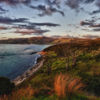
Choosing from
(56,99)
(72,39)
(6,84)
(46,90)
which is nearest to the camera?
(56,99)

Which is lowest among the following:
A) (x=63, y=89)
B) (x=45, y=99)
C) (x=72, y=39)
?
(x=45, y=99)

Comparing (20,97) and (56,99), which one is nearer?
(56,99)

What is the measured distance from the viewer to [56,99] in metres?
4.28

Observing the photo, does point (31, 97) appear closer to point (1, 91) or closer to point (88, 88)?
point (1, 91)

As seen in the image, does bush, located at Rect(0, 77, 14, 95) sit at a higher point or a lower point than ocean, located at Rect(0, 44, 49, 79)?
higher

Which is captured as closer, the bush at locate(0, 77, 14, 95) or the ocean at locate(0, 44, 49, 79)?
the bush at locate(0, 77, 14, 95)

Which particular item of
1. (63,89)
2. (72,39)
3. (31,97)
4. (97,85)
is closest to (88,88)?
(97,85)

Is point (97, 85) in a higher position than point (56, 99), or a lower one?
lower

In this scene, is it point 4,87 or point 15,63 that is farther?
point 15,63

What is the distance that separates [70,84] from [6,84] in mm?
4035

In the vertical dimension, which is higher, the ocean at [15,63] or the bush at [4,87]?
the bush at [4,87]

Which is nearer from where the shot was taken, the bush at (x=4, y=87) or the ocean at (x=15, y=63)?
the bush at (x=4, y=87)

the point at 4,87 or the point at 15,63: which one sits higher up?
the point at 4,87

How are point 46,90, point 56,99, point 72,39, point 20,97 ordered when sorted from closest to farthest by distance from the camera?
point 56,99
point 20,97
point 46,90
point 72,39
